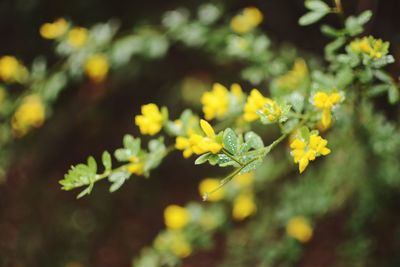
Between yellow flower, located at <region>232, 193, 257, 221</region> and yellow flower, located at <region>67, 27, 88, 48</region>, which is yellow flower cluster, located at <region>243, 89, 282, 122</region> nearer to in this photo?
yellow flower, located at <region>232, 193, 257, 221</region>

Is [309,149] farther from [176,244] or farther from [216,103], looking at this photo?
[176,244]

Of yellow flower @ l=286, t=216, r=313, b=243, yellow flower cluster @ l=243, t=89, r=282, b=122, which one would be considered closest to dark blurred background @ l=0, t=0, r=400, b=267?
yellow flower @ l=286, t=216, r=313, b=243

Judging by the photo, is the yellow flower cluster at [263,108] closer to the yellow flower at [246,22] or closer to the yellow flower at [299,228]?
the yellow flower at [246,22]

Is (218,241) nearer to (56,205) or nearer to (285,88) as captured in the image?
(56,205)

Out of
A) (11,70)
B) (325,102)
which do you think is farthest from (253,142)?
(11,70)

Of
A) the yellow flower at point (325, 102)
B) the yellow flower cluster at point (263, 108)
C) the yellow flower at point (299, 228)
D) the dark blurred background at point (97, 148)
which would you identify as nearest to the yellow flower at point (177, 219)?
the yellow flower at point (299, 228)

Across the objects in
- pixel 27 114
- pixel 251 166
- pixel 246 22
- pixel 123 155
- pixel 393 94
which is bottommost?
pixel 251 166

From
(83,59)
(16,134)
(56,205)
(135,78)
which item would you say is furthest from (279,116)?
(56,205)
